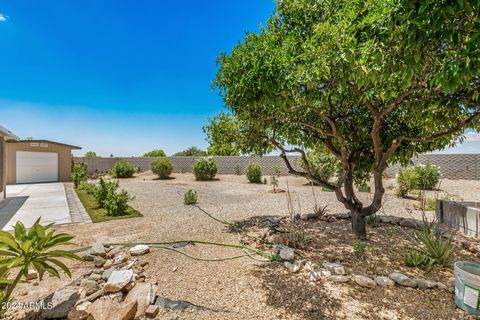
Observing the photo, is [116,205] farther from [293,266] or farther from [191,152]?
[191,152]

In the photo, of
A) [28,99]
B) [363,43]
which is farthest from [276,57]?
[28,99]

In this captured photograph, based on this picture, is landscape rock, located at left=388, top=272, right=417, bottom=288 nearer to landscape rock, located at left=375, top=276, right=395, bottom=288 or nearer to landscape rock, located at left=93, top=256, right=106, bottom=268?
landscape rock, located at left=375, top=276, right=395, bottom=288

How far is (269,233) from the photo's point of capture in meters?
4.38

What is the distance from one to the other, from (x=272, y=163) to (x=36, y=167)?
1592 cm

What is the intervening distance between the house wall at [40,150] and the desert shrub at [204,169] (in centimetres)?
901

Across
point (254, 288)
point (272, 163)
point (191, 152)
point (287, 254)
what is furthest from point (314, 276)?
point (191, 152)

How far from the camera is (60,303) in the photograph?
86.3 inches

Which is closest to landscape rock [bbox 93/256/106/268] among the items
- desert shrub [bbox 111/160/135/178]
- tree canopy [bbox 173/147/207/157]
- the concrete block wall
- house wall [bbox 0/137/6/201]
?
house wall [bbox 0/137/6/201]

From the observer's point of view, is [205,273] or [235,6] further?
[235,6]

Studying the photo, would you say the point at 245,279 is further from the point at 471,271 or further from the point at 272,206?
the point at 272,206

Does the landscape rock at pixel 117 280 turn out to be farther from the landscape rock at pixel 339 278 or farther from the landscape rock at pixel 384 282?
the landscape rock at pixel 384 282

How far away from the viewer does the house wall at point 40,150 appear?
13.4 meters

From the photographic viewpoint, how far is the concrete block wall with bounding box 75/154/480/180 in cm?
1208

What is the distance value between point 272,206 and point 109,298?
563 centimetres
